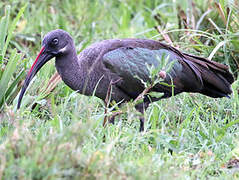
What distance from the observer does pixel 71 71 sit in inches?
183

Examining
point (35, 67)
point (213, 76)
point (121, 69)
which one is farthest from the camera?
point (213, 76)

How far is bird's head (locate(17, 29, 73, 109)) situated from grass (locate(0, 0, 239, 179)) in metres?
0.21

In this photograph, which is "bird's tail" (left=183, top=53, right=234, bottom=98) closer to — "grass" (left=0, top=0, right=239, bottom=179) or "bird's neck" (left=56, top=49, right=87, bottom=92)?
"grass" (left=0, top=0, right=239, bottom=179)

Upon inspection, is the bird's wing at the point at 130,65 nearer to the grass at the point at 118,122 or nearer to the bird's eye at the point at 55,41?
the grass at the point at 118,122

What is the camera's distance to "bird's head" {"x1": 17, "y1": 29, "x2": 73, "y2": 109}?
454 centimetres

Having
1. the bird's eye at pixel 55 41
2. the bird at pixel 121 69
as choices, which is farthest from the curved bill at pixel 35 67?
the bird's eye at pixel 55 41

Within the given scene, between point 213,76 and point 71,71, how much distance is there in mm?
1455

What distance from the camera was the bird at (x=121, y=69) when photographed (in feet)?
15.2

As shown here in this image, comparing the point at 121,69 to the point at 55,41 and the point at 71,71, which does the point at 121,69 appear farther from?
the point at 55,41

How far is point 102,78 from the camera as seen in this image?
182 inches

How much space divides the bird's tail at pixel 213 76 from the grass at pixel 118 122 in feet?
0.55

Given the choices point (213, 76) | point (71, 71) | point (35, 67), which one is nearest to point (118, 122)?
point (71, 71)

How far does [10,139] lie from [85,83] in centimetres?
165

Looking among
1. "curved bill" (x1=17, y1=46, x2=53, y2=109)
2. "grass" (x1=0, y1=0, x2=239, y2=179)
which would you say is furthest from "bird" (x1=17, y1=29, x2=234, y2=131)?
"grass" (x1=0, y1=0, x2=239, y2=179)
